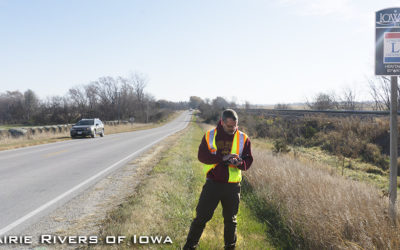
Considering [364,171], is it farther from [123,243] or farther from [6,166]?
[6,166]

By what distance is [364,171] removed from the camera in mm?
12125

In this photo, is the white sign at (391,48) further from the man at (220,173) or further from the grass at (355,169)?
the grass at (355,169)

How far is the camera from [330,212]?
4398 millimetres

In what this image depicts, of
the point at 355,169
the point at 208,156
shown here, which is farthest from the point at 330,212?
the point at 355,169

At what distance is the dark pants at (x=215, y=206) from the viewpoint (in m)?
3.66

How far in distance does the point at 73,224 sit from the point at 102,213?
641mm

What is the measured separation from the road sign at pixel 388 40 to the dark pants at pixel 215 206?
2544mm

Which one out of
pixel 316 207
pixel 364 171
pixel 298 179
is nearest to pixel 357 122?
pixel 364 171

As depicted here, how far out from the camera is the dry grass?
375cm

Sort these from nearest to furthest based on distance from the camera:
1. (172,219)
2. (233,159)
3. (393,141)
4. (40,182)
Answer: (233,159)
(393,141)
(172,219)
(40,182)

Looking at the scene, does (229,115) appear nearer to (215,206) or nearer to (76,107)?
(215,206)

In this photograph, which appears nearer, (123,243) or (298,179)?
(123,243)

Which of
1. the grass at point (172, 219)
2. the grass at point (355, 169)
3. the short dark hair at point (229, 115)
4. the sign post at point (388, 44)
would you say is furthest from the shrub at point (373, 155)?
the short dark hair at point (229, 115)

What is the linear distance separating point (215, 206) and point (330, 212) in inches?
72.9
